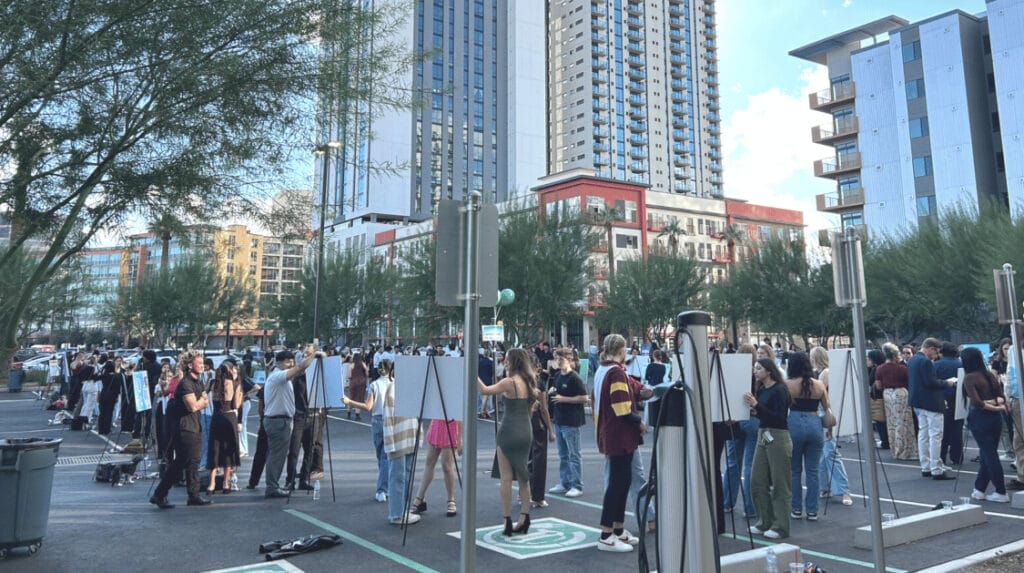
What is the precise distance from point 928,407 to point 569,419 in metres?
5.51

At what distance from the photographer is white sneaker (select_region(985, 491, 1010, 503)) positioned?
8.48 m

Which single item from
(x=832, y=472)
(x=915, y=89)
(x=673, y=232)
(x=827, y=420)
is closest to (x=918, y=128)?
(x=915, y=89)

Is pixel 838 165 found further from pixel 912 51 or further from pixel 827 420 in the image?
pixel 827 420

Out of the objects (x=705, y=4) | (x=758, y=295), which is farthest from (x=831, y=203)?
(x=705, y=4)

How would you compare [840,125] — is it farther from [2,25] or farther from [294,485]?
[2,25]

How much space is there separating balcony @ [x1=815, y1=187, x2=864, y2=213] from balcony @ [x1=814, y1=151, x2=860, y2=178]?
1596mm

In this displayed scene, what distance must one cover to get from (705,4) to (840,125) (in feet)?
284

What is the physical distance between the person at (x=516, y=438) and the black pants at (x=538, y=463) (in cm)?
118

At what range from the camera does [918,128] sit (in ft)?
156

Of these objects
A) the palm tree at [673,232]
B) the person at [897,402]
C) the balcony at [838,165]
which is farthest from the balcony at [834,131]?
the person at [897,402]

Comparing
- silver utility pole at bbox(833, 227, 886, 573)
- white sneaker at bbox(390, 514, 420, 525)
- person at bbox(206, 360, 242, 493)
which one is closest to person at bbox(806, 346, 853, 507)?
silver utility pole at bbox(833, 227, 886, 573)

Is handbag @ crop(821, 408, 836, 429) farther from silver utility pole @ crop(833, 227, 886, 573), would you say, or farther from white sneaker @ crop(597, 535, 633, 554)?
white sneaker @ crop(597, 535, 633, 554)

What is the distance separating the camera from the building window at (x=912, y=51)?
155ft

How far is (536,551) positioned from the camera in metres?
6.56
